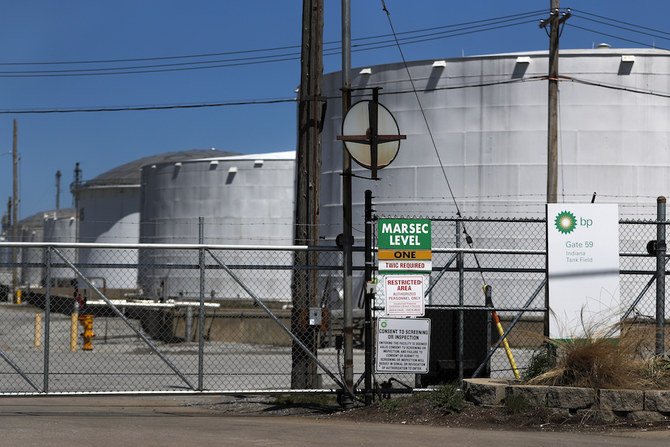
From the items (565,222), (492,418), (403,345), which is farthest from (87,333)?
(492,418)

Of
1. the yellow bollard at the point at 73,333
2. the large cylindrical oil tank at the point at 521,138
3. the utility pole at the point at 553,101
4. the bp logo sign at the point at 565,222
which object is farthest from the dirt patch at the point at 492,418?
the large cylindrical oil tank at the point at 521,138

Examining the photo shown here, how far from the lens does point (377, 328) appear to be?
37.8ft

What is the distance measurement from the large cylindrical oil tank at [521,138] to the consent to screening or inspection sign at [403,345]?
568 inches

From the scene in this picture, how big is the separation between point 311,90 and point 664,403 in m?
5.99

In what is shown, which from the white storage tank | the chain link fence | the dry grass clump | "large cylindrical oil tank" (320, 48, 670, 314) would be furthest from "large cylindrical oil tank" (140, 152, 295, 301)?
the dry grass clump

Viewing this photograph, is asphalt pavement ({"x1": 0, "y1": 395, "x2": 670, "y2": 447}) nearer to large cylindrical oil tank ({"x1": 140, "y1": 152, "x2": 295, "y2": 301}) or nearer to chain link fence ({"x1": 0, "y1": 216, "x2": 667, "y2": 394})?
chain link fence ({"x1": 0, "y1": 216, "x2": 667, "y2": 394})

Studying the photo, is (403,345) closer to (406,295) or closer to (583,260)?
(406,295)

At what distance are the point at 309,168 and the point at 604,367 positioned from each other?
187 inches

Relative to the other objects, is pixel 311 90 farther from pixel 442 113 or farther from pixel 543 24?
pixel 442 113

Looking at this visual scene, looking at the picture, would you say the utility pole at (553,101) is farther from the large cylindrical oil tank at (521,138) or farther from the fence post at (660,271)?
the fence post at (660,271)

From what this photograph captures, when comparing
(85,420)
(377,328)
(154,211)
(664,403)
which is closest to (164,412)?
(85,420)

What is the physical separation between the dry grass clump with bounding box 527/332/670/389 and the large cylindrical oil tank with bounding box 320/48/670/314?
581 inches

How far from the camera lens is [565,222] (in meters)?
11.9

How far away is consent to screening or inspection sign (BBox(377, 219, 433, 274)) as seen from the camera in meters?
11.4
